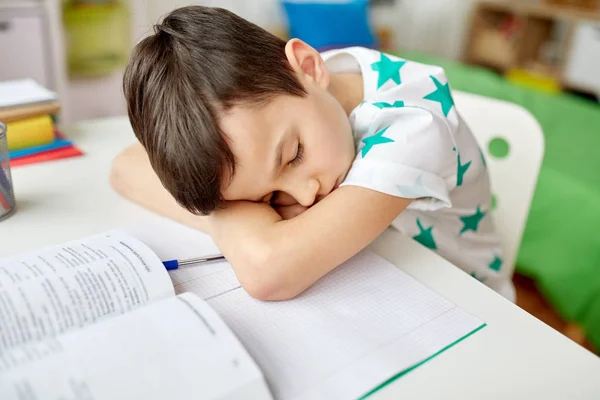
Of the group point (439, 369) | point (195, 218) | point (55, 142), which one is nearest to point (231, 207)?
point (195, 218)

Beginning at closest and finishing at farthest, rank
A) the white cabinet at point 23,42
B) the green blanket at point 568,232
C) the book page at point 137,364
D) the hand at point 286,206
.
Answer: the book page at point 137,364
the hand at point 286,206
the green blanket at point 568,232
the white cabinet at point 23,42

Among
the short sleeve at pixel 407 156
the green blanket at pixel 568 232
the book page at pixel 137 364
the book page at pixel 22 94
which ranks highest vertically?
the short sleeve at pixel 407 156

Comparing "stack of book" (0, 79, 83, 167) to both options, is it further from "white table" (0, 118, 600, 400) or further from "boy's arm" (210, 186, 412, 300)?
"boy's arm" (210, 186, 412, 300)

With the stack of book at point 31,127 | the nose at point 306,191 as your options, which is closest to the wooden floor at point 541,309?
the nose at point 306,191

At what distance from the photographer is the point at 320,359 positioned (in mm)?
489

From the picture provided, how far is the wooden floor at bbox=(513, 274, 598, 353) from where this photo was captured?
1.60 meters

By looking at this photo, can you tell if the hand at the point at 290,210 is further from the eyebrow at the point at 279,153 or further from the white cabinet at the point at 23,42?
the white cabinet at the point at 23,42

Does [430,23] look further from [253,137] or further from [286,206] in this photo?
[253,137]

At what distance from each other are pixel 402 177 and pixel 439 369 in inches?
9.6

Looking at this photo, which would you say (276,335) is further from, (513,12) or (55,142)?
(513,12)

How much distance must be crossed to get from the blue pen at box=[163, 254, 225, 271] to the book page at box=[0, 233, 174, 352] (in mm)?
28

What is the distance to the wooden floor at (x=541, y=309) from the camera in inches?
63.2

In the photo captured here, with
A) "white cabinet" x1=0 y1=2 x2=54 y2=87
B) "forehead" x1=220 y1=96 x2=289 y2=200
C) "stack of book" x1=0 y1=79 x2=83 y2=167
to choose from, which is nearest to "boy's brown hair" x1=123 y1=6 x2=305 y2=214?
"forehead" x1=220 y1=96 x2=289 y2=200

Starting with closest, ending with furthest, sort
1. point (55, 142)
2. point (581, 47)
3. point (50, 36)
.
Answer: point (55, 142), point (50, 36), point (581, 47)
